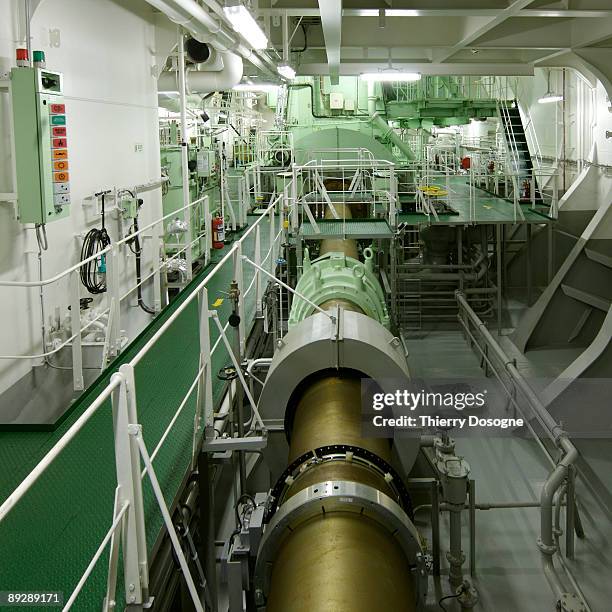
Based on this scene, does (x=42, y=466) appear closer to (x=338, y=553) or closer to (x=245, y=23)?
(x=338, y=553)

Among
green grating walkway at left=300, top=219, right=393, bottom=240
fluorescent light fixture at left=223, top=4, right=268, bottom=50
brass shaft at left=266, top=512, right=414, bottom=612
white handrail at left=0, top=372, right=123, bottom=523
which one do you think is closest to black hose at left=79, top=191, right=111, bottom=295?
fluorescent light fixture at left=223, top=4, right=268, bottom=50

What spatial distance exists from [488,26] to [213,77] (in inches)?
145

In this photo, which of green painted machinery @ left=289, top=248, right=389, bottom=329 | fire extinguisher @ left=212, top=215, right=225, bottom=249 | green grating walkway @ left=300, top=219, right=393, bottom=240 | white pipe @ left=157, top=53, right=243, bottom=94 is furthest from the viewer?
fire extinguisher @ left=212, top=215, right=225, bottom=249

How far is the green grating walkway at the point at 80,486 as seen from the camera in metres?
2.50

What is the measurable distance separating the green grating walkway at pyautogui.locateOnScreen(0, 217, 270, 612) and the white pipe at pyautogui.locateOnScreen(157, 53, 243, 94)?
5.62m

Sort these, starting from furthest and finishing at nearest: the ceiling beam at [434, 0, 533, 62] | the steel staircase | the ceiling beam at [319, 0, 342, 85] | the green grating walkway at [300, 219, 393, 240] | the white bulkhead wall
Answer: the steel staircase, the green grating walkway at [300, 219, 393, 240], the ceiling beam at [434, 0, 533, 62], the ceiling beam at [319, 0, 342, 85], the white bulkhead wall

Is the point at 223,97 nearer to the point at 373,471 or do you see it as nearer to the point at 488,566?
the point at 488,566

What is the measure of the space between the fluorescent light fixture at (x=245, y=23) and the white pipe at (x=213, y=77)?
3463 mm

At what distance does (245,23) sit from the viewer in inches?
195

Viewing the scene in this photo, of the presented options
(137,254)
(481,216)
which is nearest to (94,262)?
(137,254)

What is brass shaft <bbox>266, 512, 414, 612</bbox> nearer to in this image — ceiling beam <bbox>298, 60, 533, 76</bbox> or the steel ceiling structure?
the steel ceiling structure

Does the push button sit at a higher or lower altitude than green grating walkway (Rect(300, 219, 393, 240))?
higher

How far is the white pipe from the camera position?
9.23 metres

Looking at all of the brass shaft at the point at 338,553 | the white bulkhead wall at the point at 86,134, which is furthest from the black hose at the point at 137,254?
the brass shaft at the point at 338,553
